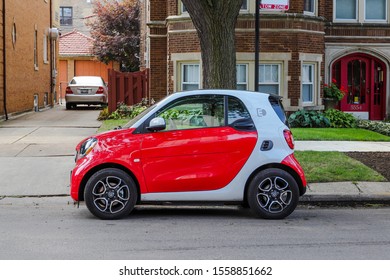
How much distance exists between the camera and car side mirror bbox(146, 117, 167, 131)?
8.51 metres

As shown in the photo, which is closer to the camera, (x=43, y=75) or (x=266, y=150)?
(x=266, y=150)

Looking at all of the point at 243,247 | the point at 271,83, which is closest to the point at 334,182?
the point at 243,247

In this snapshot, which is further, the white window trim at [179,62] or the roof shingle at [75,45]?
the roof shingle at [75,45]

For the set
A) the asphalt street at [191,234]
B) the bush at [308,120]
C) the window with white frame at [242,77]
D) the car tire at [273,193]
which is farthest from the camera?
the window with white frame at [242,77]

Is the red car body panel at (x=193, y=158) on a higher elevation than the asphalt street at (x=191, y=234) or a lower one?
higher

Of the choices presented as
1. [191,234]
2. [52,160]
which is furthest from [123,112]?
[191,234]

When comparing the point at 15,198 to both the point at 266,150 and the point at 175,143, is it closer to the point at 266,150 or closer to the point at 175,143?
the point at 175,143

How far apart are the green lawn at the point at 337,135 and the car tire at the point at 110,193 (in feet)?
28.4

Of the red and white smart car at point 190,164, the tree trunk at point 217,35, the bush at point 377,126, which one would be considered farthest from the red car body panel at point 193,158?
the bush at point 377,126

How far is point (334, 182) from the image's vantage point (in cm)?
1106

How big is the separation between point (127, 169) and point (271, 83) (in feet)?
43.1

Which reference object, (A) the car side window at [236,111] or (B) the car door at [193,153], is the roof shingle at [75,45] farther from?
(B) the car door at [193,153]

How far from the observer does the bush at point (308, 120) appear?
20.0 m

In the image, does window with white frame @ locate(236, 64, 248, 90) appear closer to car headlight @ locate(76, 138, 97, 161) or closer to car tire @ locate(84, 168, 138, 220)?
car headlight @ locate(76, 138, 97, 161)
